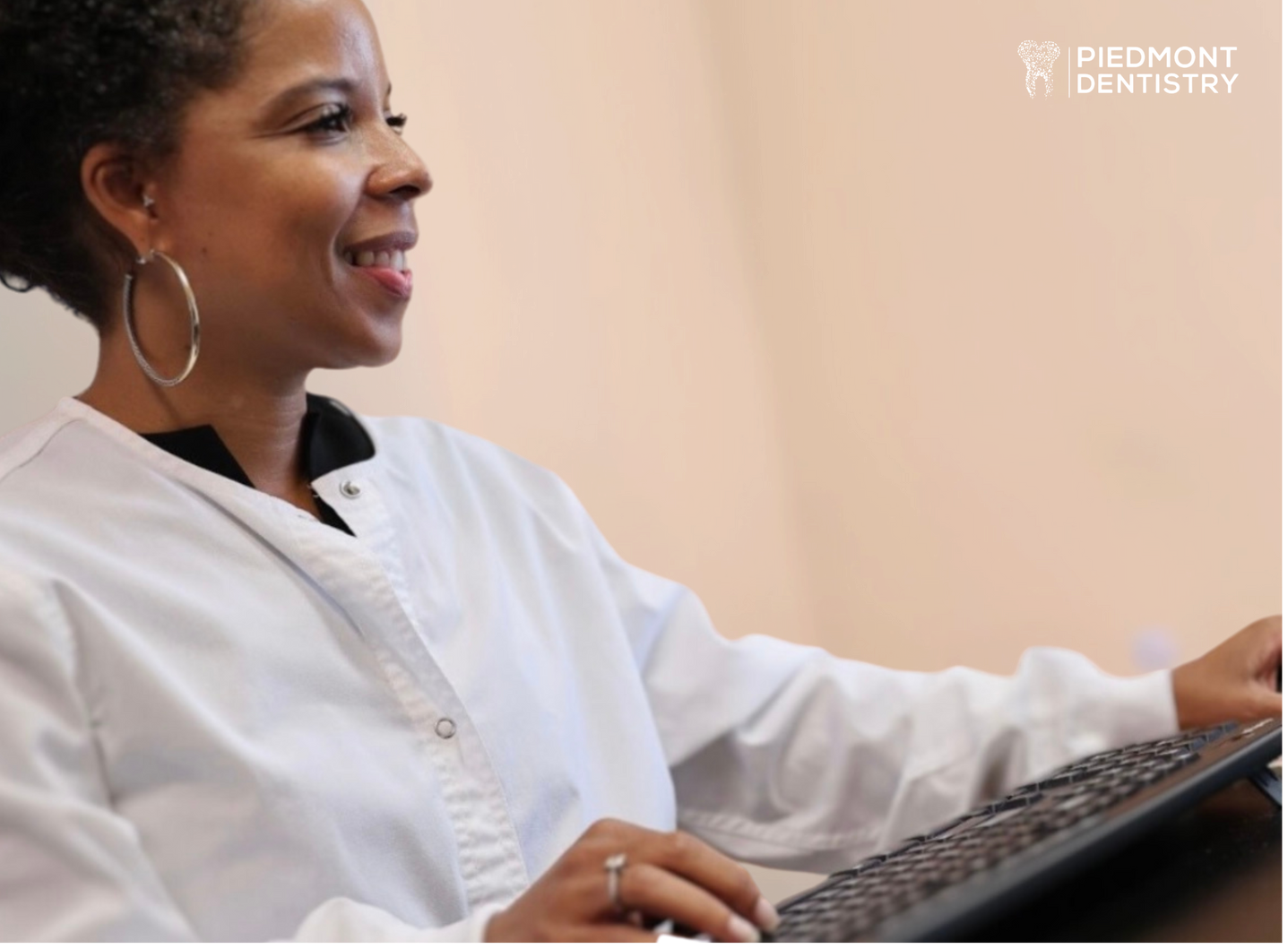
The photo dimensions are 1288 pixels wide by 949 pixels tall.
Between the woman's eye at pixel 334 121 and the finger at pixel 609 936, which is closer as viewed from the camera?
the finger at pixel 609 936

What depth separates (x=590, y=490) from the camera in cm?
138

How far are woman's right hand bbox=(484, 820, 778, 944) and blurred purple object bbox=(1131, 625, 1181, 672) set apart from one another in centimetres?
79

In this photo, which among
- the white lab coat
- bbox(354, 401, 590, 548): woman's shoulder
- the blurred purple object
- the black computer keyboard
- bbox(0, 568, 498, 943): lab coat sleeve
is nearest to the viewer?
the black computer keyboard

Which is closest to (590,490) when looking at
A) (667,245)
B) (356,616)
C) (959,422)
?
(667,245)

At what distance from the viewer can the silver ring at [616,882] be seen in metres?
0.58

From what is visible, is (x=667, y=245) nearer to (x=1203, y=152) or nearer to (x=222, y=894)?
(x=1203, y=152)

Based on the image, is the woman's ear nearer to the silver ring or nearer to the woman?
the woman

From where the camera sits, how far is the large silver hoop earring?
0.88m

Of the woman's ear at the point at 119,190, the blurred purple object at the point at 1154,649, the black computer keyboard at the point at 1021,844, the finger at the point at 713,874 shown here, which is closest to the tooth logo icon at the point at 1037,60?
the blurred purple object at the point at 1154,649

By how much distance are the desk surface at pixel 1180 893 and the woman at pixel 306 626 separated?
0.18 m

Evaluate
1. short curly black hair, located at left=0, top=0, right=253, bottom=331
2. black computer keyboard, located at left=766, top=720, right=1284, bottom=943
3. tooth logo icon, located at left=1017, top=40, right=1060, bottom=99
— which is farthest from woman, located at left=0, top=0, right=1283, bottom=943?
tooth logo icon, located at left=1017, top=40, right=1060, bottom=99

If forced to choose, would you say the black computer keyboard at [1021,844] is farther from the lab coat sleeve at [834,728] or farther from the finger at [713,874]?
the lab coat sleeve at [834,728]

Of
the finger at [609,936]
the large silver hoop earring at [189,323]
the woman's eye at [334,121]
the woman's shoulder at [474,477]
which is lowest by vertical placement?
the finger at [609,936]

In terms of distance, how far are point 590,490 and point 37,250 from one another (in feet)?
1.91
